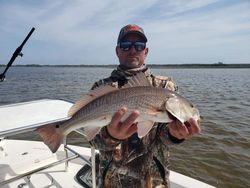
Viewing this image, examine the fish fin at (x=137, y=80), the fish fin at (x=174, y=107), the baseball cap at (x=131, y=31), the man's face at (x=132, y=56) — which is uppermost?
the baseball cap at (x=131, y=31)

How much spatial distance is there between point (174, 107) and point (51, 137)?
5.01 feet

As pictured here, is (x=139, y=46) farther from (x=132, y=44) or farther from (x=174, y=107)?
(x=174, y=107)

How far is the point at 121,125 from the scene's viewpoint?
2.87m

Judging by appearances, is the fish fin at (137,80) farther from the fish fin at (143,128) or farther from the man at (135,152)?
the man at (135,152)

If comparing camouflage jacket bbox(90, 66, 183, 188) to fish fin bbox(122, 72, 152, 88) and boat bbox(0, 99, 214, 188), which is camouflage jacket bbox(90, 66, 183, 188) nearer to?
fish fin bbox(122, 72, 152, 88)

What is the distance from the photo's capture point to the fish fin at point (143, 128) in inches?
111

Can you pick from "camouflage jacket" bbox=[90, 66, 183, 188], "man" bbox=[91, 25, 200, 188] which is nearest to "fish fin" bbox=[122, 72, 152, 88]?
"man" bbox=[91, 25, 200, 188]

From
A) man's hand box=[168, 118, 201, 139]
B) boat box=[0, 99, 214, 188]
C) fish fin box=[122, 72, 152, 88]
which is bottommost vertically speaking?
boat box=[0, 99, 214, 188]

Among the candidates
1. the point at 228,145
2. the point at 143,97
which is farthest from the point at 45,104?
the point at 228,145

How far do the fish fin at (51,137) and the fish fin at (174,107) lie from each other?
135cm

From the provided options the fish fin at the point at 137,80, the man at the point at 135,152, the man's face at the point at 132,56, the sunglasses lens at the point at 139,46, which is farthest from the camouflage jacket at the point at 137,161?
the sunglasses lens at the point at 139,46

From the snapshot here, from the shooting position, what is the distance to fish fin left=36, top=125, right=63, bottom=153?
10.1ft

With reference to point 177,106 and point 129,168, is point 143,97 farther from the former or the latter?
point 129,168

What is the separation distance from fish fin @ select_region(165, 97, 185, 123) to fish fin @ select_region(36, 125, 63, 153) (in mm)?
1348
